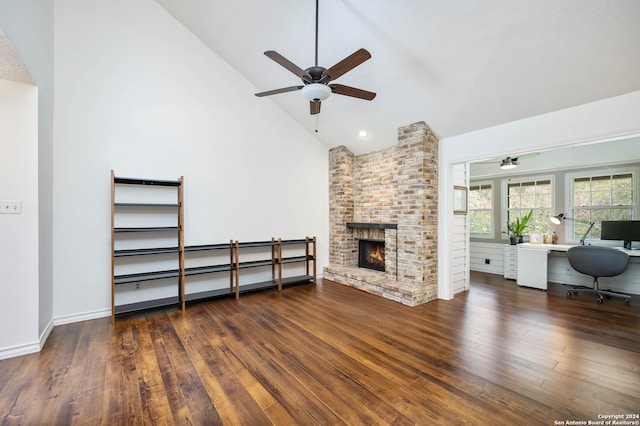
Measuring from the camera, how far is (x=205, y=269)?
3979mm

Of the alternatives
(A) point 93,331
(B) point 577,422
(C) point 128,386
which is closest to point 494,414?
(B) point 577,422

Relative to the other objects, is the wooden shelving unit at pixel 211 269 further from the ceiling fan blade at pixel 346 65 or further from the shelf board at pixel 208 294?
the ceiling fan blade at pixel 346 65

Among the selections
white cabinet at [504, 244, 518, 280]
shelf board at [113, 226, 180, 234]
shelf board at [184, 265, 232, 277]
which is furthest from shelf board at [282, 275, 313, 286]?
white cabinet at [504, 244, 518, 280]

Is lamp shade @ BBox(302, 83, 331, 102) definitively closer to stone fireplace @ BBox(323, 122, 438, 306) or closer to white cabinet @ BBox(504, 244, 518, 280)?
stone fireplace @ BBox(323, 122, 438, 306)

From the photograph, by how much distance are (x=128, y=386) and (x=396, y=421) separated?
1.95 metres

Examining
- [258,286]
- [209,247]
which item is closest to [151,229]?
[209,247]

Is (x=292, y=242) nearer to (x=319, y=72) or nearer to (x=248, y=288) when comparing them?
(x=248, y=288)

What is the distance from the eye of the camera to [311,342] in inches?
106

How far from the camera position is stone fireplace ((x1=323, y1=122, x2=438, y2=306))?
3.97 m

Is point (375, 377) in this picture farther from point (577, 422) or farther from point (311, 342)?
point (577, 422)

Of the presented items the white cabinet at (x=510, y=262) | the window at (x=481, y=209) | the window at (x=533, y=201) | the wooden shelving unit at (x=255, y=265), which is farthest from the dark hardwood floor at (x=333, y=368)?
the window at (x=481, y=209)

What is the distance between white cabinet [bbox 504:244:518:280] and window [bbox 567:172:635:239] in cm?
105

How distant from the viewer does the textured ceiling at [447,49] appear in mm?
2307

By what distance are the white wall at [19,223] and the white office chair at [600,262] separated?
22.6 ft
